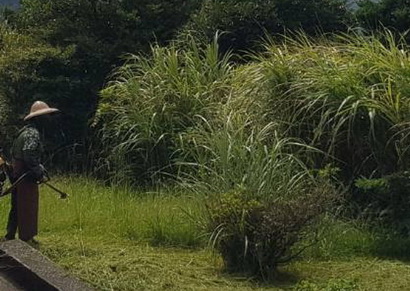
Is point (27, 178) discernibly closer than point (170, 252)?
No

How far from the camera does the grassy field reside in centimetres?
712

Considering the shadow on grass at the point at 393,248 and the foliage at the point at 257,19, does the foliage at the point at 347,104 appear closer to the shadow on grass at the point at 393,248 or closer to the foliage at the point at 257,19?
the shadow on grass at the point at 393,248

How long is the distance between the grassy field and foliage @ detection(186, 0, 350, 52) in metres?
6.15

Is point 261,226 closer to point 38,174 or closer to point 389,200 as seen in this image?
point 389,200

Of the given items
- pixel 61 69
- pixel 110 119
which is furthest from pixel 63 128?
pixel 110 119

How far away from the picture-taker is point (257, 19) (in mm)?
16000

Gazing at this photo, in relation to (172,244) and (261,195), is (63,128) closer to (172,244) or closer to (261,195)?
(172,244)

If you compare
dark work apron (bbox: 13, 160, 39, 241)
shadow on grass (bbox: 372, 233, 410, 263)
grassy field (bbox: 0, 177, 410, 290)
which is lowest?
shadow on grass (bbox: 372, 233, 410, 263)

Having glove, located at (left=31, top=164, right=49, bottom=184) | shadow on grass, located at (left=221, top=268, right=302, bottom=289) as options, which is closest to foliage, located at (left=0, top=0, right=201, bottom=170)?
glove, located at (left=31, top=164, right=49, bottom=184)

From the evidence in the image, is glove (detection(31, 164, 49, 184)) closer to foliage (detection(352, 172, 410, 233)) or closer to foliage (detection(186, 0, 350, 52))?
foliage (detection(352, 172, 410, 233))

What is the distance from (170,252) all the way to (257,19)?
846cm

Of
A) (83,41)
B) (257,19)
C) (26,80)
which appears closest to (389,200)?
(257,19)

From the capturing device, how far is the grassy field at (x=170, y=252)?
712cm

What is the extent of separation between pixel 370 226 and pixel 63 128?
8.18m
